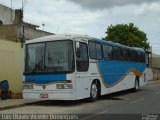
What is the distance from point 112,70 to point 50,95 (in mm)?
5819

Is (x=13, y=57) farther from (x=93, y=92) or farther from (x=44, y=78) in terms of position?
(x=93, y=92)

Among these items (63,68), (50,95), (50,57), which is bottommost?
(50,95)

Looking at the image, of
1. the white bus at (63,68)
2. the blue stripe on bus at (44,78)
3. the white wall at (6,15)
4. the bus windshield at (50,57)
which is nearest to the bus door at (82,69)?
the white bus at (63,68)

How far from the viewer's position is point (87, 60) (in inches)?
707

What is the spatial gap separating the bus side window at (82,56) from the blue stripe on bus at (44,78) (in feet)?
3.03

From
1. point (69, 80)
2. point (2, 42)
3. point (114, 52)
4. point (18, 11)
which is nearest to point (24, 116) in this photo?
point (69, 80)

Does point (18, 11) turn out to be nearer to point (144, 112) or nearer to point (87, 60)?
point (87, 60)

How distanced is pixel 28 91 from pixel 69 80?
2047 millimetres

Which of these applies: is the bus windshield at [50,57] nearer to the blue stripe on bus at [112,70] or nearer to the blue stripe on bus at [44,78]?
the blue stripe on bus at [44,78]

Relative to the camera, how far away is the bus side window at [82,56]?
55.9ft

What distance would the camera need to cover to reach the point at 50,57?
17000mm

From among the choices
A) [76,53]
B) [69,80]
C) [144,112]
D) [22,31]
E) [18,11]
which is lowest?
[144,112]

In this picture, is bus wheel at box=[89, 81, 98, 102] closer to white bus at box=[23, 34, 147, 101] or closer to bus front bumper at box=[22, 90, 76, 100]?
white bus at box=[23, 34, 147, 101]

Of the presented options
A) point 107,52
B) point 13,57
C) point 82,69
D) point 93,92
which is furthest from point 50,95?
point 107,52
